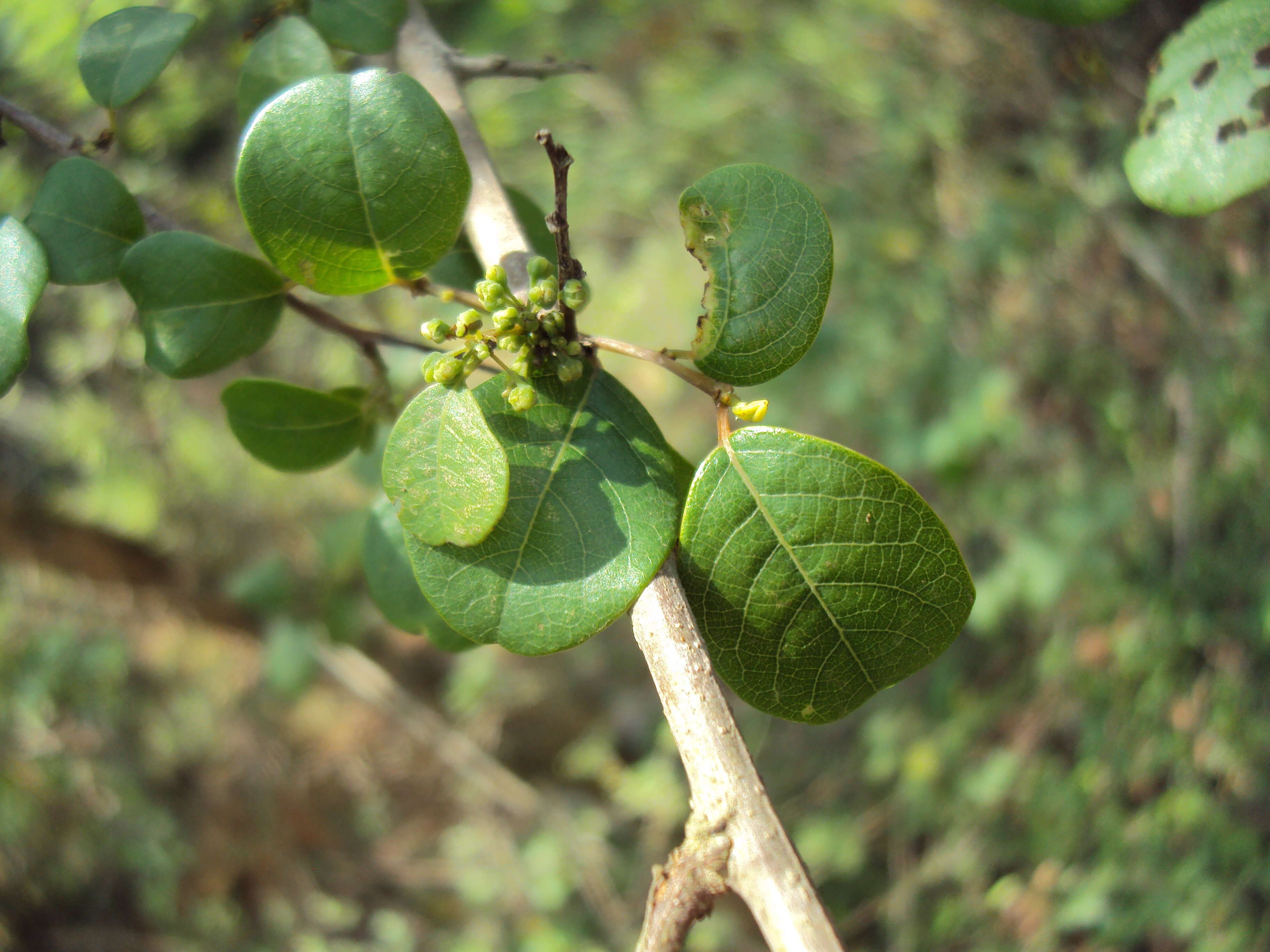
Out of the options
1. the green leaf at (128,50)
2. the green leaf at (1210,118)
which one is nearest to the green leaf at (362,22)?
the green leaf at (128,50)

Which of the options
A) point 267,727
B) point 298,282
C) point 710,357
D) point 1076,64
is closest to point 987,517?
point 1076,64

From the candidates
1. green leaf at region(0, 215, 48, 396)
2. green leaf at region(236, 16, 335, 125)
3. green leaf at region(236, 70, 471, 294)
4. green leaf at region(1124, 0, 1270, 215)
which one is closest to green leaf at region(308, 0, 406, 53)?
green leaf at region(236, 16, 335, 125)

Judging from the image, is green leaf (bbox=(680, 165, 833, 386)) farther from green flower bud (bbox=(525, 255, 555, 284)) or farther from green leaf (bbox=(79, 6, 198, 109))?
green leaf (bbox=(79, 6, 198, 109))

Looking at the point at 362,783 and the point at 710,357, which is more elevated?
A: the point at 710,357

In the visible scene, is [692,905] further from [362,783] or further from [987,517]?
[362,783]

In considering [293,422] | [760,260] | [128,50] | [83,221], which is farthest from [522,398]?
[128,50]

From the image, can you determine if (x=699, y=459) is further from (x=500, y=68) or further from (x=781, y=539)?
(x=781, y=539)
